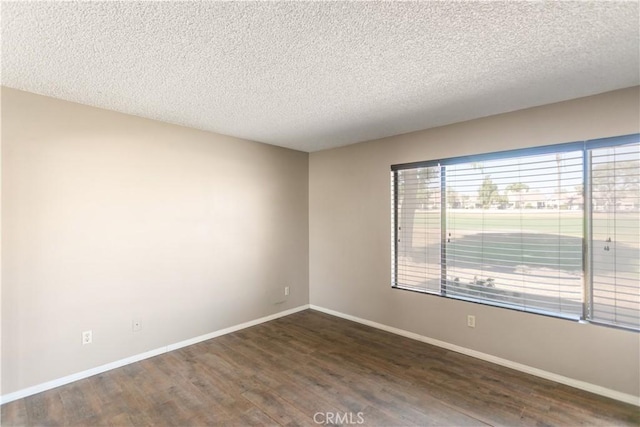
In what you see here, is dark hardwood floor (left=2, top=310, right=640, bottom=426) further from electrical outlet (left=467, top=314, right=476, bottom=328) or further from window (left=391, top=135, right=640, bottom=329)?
window (left=391, top=135, right=640, bottom=329)

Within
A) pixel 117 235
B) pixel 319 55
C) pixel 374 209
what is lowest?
pixel 117 235

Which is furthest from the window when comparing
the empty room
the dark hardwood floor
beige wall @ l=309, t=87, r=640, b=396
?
the dark hardwood floor

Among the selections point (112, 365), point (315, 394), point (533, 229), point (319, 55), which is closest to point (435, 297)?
point (533, 229)

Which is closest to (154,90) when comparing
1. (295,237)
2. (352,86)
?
(352,86)

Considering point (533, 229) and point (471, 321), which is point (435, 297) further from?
point (533, 229)

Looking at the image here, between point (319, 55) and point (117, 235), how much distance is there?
99.1 inches

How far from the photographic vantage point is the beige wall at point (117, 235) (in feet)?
7.77

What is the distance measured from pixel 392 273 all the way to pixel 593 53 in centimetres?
270

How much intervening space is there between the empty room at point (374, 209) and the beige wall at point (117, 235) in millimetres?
19

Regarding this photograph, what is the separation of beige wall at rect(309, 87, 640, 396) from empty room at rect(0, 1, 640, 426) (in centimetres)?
2

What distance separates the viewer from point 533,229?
273cm

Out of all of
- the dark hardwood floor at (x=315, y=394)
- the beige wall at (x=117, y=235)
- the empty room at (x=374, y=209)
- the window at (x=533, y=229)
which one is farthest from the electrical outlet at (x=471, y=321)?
the beige wall at (x=117, y=235)

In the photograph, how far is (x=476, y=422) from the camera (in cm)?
205

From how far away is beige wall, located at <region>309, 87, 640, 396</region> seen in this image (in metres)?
2.36
